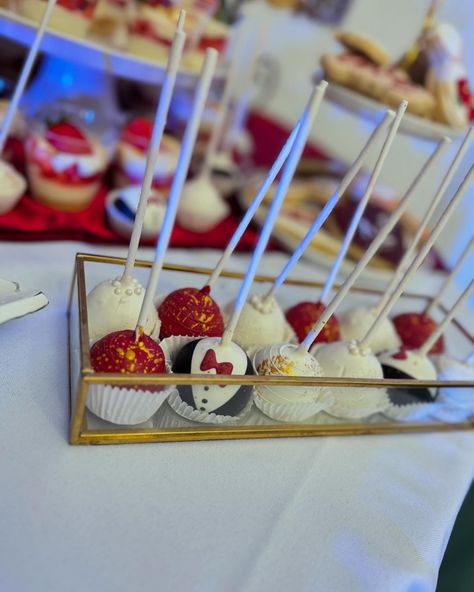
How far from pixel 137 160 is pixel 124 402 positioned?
0.59 m

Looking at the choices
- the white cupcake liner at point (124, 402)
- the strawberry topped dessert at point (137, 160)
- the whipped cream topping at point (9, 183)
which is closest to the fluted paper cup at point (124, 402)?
the white cupcake liner at point (124, 402)

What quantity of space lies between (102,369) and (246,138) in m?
1.15

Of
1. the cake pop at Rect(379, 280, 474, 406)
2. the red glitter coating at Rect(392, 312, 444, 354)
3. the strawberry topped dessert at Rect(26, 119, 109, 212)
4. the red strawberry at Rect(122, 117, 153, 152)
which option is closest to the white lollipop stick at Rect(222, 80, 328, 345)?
the cake pop at Rect(379, 280, 474, 406)

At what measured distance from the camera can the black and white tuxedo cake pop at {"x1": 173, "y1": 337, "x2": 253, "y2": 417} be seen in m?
0.52

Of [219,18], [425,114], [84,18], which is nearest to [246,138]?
[219,18]

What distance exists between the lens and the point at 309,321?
2.27ft

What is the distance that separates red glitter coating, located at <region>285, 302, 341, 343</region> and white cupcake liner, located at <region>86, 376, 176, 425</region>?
0.76 ft

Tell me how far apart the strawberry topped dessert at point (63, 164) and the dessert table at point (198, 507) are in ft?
0.94

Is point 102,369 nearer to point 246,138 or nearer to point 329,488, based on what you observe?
point 329,488

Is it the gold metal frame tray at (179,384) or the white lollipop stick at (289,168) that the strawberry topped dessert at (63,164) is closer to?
the gold metal frame tray at (179,384)

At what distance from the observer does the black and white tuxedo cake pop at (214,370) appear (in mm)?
518

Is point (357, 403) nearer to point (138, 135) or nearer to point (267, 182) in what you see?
point (267, 182)

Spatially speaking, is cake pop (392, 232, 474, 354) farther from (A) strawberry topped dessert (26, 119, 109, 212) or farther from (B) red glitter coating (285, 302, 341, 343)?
(A) strawberry topped dessert (26, 119, 109, 212)

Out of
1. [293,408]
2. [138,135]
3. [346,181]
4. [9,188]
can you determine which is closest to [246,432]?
[293,408]
